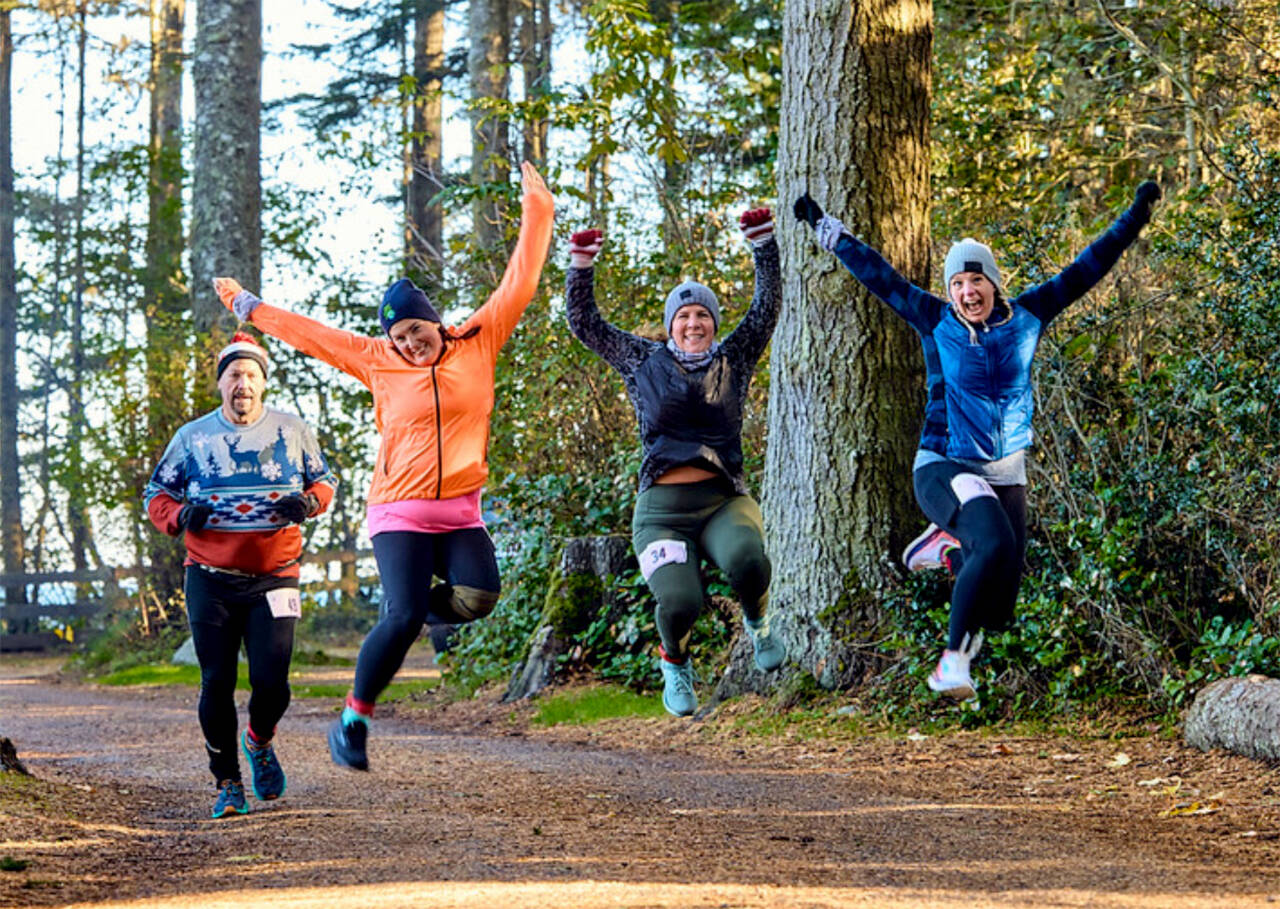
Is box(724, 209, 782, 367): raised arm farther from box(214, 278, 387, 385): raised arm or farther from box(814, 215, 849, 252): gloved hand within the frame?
box(214, 278, 387, 385): raised arm

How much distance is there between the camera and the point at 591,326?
7840 millimetres

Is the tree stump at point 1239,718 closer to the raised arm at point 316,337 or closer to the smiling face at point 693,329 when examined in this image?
the smiling face at point 693,329

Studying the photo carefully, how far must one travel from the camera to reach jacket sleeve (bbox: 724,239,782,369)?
762cm

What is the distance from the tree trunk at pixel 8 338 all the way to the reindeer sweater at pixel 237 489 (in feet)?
90.7

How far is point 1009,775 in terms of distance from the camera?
29.3 feet

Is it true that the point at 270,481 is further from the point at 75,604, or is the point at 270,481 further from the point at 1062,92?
the point at 75,604

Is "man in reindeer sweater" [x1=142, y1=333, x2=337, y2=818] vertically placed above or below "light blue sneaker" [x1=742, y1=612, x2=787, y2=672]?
above

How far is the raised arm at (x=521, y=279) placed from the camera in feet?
24.5

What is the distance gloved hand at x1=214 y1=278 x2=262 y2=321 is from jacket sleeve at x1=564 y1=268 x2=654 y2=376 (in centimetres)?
156

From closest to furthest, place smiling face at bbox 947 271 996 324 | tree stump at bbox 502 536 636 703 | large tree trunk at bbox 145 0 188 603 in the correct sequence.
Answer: smiling face at bbox 947 271 996 324, tree stump at bbox 502 536 636 703, large tree trunk at bbox 145 0 188 603

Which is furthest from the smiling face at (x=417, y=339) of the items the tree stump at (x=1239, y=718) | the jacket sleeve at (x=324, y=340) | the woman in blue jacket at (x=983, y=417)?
the tree stump at (x=1239, y=718)

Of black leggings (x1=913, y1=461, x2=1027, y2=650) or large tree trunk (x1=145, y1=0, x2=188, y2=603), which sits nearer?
black leggings (x1=913, y1=461, x2=1027, y2=650)

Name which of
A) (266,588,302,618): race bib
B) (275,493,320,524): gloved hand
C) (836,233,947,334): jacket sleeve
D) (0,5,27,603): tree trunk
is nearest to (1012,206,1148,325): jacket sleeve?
(836,233,947,334): jacket sleeve

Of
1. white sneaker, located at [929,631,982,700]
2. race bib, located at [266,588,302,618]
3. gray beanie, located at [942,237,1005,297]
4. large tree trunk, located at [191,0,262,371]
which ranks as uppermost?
large tree trunk, located at [191,0,262,371]
